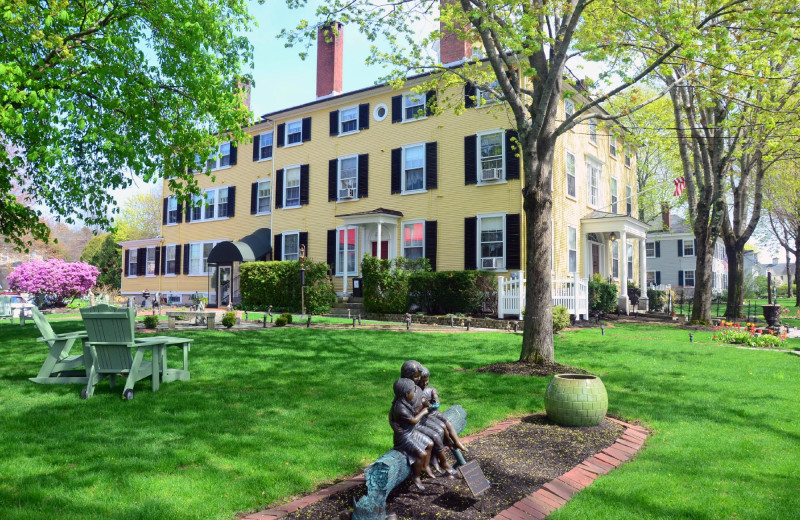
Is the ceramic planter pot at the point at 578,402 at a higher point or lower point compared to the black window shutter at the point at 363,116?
lower

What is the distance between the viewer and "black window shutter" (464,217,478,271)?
19438 millimetres

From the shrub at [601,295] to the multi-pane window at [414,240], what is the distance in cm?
651

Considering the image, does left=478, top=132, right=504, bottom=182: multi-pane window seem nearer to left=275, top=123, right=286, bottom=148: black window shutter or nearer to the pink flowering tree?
left=275, top=123, right=286, bottom=148: black window shutter

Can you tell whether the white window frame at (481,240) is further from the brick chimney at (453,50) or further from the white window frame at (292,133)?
the white window frame at (292,133)

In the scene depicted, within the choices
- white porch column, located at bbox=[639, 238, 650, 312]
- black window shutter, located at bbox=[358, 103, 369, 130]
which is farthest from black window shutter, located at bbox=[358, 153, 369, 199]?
white porch column, located at bbox=[639, 238, 650, 312]

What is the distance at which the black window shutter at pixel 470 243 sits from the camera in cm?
1944

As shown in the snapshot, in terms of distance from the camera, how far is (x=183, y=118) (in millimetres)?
12250

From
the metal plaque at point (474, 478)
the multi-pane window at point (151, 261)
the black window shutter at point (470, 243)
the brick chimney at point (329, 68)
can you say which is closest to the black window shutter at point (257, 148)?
the brick chimney at point (329, 68)

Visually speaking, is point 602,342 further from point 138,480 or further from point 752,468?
point 138,480

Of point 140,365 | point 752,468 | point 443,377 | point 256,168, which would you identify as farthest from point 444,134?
point 752,468

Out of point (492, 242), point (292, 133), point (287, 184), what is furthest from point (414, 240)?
point (292, 133)

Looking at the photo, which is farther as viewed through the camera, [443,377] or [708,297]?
[708,297]

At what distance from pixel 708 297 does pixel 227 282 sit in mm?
20131

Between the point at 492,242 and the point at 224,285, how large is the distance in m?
13.5
